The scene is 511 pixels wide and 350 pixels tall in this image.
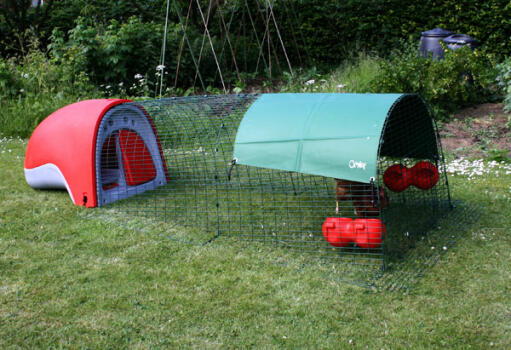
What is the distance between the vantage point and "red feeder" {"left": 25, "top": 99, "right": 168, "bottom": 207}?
5316mm

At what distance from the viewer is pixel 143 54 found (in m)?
10.4

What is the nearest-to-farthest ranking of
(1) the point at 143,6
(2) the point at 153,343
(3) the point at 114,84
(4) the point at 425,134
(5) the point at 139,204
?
(2) the point at 153,343 < (4) the point at 425,134 < (5) the point at 139,204 < (3) the point at 114,84 < (1) the point at 143,6

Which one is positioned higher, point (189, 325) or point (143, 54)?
point (143, 54)

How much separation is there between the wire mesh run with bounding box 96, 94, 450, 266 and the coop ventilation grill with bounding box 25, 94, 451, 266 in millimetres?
12

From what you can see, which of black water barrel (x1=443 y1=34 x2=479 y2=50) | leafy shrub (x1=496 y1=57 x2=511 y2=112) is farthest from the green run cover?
black water barrel (x1=443 y1=34 x2=479 y2=50)

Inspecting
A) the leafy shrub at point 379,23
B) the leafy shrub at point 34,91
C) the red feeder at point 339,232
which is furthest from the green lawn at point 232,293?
the leafy shrub at point 379,23

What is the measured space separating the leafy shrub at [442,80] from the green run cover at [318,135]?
3734 millimetres

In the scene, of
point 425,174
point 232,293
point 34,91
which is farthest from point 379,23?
point 232,293

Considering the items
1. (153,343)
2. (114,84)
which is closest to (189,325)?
(153,343)

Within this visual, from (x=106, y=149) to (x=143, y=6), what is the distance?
880 cm

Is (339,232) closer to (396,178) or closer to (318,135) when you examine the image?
(318,135)

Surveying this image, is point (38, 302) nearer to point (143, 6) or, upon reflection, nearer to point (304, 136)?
point (304, 136)

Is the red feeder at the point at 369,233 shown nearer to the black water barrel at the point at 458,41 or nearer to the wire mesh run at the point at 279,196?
the wire mesh run at the point at 279,196

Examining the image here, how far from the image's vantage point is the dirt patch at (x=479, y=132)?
6852mm
